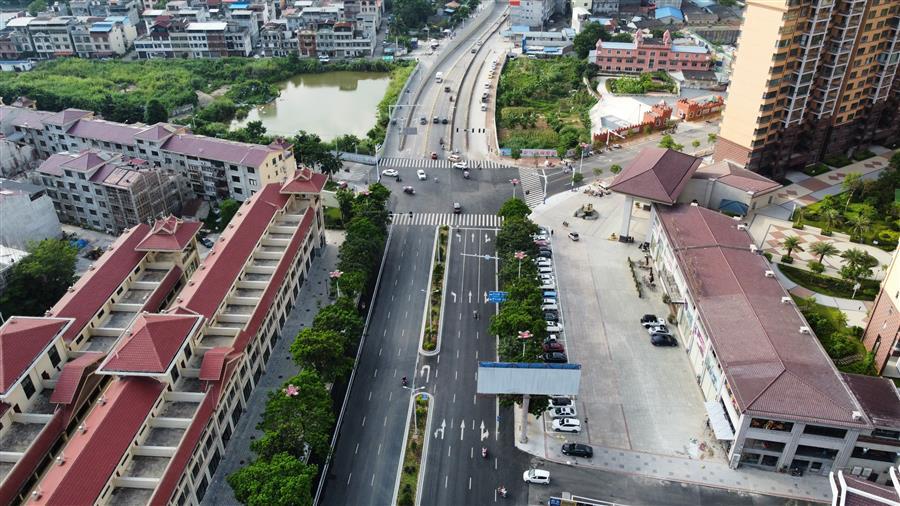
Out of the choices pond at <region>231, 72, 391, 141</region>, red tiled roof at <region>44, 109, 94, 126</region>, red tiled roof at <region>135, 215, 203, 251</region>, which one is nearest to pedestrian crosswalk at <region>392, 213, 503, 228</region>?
red tiled roof at <region>135, 215, 203, 251</region>

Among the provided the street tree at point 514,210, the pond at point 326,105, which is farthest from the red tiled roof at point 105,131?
the street tree at point 514,210

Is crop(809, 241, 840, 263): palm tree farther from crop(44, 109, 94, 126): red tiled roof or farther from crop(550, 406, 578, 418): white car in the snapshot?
crop(44, 109, 94, 126): red tiled roof

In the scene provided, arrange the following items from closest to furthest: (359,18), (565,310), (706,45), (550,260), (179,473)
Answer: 1. (179,473)
2. (565,310)
3. (550,260)
4. (706,45)
5. (359,18)

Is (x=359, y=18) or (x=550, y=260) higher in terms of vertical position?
(x=359, y=18)

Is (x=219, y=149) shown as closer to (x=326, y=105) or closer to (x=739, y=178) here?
(x=326, y=105)

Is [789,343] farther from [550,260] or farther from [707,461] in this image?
[550,260]

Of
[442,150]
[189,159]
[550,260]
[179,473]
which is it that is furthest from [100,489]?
Answer: [442,150]
